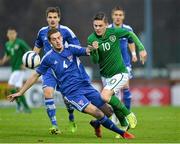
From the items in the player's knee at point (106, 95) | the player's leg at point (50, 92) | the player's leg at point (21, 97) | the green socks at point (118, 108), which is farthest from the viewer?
the player's leg at point (21, 97)

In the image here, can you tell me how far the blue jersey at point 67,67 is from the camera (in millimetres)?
14680

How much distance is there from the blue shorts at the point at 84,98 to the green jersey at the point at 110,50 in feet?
2.04

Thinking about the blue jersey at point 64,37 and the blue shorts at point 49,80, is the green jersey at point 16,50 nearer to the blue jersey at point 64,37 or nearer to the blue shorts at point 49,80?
the blue jersey at point 64,37

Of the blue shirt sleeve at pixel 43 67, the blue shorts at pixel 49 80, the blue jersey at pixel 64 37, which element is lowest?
the blue shorts at pixel 49 80

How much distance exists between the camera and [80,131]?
664 inches

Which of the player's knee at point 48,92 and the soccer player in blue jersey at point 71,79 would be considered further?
the player's knee at point 48,92

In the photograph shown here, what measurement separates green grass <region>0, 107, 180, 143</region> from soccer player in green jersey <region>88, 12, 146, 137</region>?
55 cm

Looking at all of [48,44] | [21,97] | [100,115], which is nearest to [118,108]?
[100,115]

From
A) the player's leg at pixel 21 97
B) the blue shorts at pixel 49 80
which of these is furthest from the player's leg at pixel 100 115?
the player's leg at pixel 21 97

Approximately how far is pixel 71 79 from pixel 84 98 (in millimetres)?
410

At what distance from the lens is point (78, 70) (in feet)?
48.7

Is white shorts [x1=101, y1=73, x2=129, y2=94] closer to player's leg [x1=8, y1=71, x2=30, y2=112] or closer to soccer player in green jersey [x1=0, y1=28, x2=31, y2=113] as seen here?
player's leg [x1=8, y1=71, x2=30, y2=112]

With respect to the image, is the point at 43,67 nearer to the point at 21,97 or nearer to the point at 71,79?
the point at 71,79

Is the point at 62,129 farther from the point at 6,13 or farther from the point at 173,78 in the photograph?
the point at 6,13
